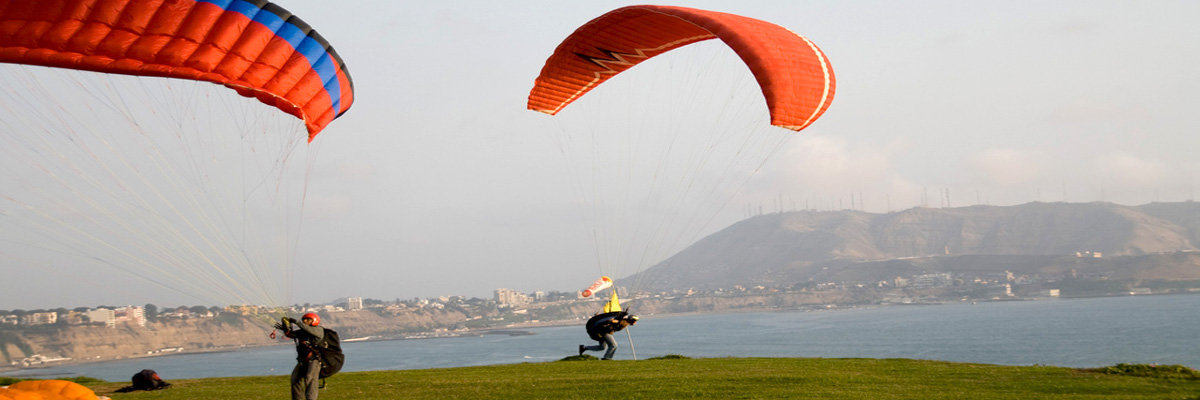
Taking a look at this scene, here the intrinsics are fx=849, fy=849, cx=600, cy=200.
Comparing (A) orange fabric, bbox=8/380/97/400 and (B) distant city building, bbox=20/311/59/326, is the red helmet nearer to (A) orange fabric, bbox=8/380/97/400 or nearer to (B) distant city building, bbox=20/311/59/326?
(A) orange fabric, bbox=8/380/97/400

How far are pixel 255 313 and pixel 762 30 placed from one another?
27.9ft

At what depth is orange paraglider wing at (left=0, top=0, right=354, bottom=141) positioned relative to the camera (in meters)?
8.58

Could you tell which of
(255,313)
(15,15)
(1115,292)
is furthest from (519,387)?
(1115,292)

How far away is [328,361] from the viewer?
31.8 ft

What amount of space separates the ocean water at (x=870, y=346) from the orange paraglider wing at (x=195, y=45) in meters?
55.0

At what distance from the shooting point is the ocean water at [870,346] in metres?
73.8

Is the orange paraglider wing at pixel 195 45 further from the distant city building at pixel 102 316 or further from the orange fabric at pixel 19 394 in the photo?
the distant city building at pixel 102 316

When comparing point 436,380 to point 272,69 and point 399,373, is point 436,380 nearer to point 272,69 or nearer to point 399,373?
point 399,373

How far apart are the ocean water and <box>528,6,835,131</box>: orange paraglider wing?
51239 mm

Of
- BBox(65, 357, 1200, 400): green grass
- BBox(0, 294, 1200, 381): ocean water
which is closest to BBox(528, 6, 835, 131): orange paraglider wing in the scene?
BBox(65, 357, 1200, 400): green grass

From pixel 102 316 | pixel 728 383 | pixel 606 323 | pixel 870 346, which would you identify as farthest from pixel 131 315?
pixel 728 383

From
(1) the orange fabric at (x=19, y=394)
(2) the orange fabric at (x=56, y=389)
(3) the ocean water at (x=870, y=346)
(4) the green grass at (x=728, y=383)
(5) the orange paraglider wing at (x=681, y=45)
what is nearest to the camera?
(1) the orange fabric at (x=19, y=394)

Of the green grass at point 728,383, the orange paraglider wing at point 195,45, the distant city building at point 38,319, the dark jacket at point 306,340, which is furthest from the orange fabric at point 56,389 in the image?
the distant city building at point 38,319

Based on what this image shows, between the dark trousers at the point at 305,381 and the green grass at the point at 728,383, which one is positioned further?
the green grass at the point at 728,383
